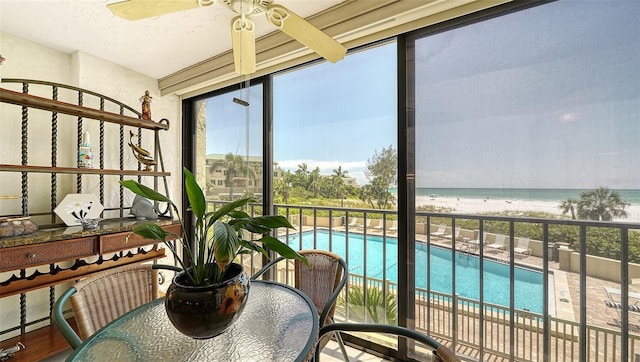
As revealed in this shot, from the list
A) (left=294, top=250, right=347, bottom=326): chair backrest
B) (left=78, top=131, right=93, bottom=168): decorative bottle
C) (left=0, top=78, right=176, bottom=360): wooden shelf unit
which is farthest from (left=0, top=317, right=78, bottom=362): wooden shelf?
(left=294, top=250, right=347, bottom=326): chair backrest

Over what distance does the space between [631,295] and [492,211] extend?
0.65 meters

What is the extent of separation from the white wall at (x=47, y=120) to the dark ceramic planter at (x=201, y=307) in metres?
2.19

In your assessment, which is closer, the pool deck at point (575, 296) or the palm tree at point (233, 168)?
the pool deck at point (575, 296)

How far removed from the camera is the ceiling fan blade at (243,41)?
1279 millimetres

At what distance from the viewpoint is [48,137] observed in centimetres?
227

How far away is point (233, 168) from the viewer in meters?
2.79

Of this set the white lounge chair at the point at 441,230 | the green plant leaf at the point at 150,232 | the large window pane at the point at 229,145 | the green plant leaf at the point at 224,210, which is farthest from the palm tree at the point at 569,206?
the large window pane at the point at 229,145

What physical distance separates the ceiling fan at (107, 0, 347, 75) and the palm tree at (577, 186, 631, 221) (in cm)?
138

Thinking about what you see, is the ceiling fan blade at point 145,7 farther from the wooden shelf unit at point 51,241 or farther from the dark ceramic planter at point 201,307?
the wooden shelf unit at point 51,241

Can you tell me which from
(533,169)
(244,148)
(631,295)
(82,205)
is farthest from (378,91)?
(82,205)

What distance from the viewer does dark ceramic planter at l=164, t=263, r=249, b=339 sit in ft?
2.80

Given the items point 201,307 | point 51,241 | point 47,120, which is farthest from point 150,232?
point 47,120

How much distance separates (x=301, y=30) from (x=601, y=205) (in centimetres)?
161

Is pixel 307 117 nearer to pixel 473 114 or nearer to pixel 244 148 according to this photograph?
pixel 244 148
